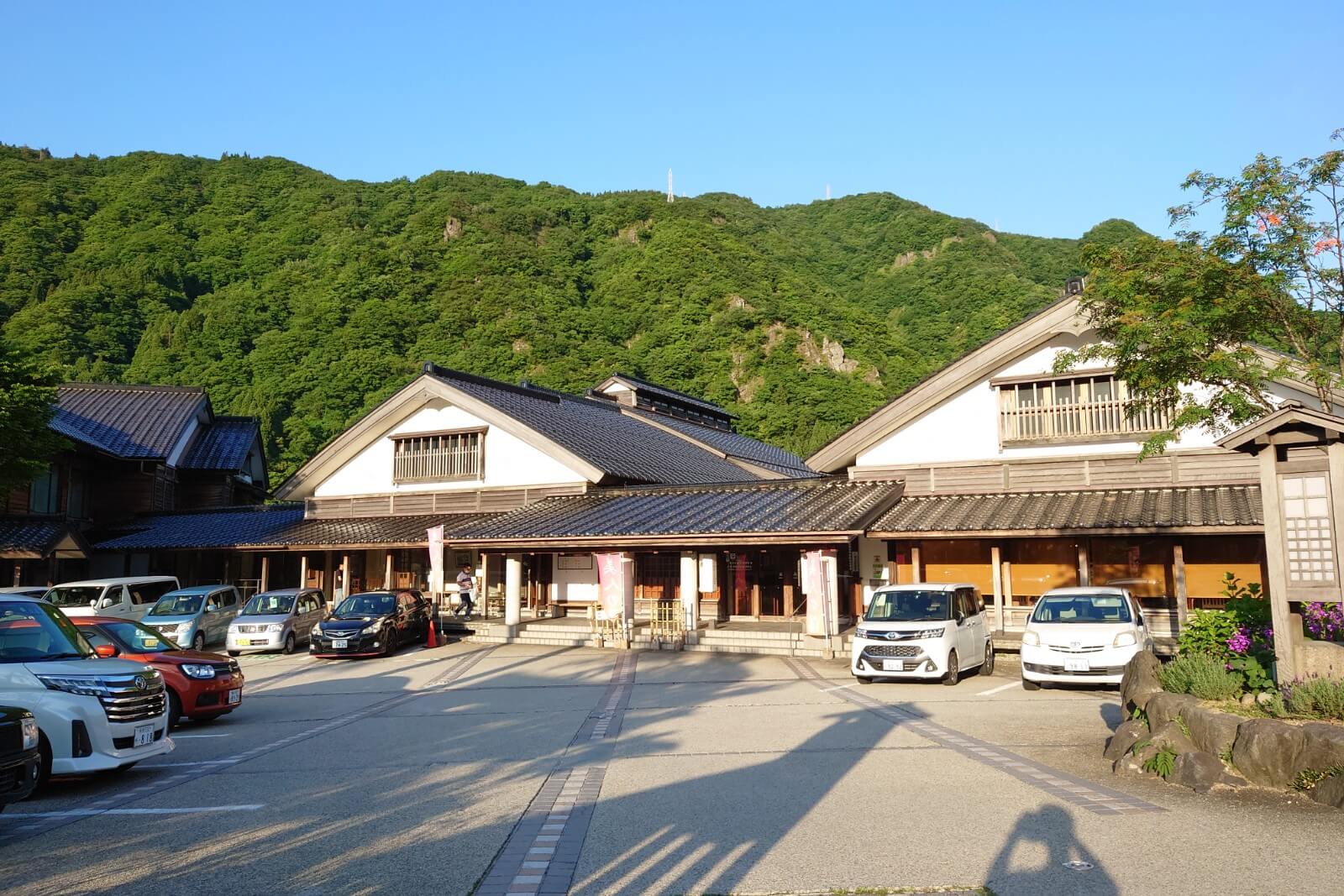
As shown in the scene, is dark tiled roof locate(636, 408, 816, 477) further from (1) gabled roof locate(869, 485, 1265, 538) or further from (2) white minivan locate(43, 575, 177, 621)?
(2) white minivan locate(43, 575, 177, 621)

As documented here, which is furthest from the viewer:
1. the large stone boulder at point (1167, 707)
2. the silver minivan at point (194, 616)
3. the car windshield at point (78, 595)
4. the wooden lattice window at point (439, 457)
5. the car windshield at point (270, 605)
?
the wooden lattice window at point (439, 457)

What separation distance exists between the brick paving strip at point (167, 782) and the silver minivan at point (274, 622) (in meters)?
7.93

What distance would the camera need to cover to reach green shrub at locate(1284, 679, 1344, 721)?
830 centimetres

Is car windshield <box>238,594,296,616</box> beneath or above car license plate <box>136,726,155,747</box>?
above

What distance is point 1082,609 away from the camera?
14.6m

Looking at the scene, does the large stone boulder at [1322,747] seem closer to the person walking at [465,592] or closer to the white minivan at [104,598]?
the person walking at [465,592]

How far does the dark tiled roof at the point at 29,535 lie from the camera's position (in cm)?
2683

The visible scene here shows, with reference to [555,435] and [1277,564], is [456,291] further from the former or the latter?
[1277,564]

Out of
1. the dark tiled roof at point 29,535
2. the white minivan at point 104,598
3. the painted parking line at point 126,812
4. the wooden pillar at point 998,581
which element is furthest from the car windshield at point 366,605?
the wooden pillar at point 998,581

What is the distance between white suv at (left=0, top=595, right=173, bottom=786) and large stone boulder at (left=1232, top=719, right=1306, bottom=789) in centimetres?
984

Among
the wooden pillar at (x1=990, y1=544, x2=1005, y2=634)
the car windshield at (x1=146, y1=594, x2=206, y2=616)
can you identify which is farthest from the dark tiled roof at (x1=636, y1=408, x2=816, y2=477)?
the car windshield at (x1=146, y1=594, x2=206, y2=616)

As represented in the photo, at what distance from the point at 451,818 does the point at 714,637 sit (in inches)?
538

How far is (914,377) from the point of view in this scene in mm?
59812

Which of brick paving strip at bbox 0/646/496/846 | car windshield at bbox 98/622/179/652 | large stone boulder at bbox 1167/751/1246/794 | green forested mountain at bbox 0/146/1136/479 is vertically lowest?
brick paving strip at bbox 0/646/496/846
